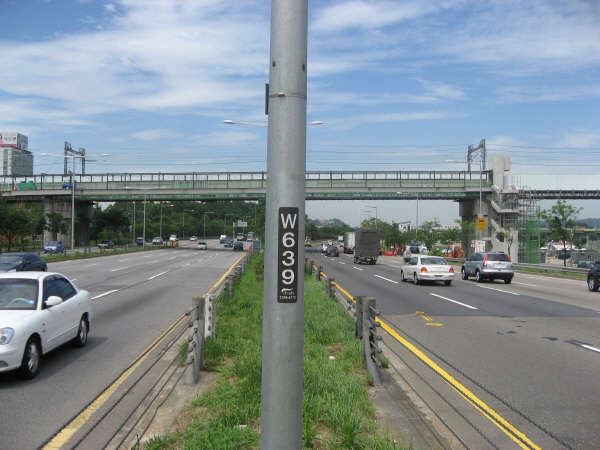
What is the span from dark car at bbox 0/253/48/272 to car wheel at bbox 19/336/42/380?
584 inches

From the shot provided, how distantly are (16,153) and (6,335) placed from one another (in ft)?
454

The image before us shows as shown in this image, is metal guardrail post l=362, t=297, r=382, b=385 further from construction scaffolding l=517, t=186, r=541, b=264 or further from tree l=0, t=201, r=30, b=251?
construction scaffolding l=517, t=186, r=541, b=264

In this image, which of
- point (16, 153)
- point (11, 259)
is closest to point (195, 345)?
point (11, 259)

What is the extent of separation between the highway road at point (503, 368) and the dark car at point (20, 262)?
14526 millimetres

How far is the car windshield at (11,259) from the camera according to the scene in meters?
22.4

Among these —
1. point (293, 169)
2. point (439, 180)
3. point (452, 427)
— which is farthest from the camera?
point (439, 180)

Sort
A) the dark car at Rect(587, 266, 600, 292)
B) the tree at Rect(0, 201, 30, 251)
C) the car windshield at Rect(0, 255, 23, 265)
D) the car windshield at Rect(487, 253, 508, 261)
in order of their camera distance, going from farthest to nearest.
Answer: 1. the tree at Rect(0, 201, 30, 251)
2. the car windshield at Rect(487, 253, 508, 261)
3. the dark car at Rect(587, 266, 600, 292)
4. the car windshield at Rect(0, 255, 23, 265)

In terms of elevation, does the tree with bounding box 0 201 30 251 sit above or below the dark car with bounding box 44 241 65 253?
above

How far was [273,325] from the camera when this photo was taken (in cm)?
349

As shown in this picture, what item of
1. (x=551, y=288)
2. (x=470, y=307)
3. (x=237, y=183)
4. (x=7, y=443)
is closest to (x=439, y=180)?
(x=237, y=183)

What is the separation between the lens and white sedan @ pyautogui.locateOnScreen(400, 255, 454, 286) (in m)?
25.4

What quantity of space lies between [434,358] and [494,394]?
7.54 ft

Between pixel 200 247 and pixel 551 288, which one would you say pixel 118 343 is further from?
pixel 200 247

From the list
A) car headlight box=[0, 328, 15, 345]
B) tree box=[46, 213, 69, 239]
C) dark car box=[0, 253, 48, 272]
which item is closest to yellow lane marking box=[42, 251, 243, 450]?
car headlight box=[0, 328, 15, 345]
